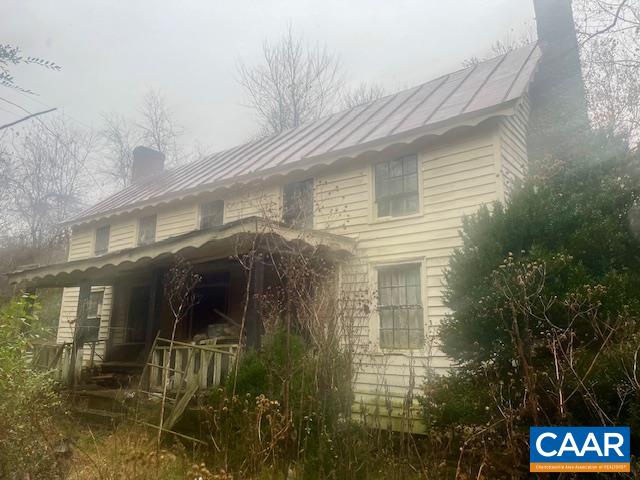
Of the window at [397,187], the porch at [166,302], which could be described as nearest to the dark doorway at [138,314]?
the porch at [166,302]

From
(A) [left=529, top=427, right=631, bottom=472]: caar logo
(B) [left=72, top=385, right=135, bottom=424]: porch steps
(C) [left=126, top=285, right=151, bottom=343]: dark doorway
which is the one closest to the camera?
(A) [left=529, top=427, right=631, bottom=472]: caar logo

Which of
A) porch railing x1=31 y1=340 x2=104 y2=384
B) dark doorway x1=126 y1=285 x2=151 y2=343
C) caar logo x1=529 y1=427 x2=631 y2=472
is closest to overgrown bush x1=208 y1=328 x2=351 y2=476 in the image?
caar logo x1=529 y1=427 x2=631 y2=472

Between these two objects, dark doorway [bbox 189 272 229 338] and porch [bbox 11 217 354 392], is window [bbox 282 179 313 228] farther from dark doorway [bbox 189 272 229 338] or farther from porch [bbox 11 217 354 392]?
dark doorway [bbox 189 272 229 338]

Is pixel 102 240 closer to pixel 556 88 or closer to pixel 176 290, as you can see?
pixel 176 290

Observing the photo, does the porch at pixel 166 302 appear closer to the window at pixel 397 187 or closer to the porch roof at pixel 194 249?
the porch roof at pixel 194 249

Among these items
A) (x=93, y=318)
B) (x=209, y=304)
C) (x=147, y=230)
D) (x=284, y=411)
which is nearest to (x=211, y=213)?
(x=209, y=304)

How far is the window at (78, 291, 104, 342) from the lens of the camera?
48.7ft

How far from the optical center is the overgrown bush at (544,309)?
3.92 meters

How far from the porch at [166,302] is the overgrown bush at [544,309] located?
7.86 ft

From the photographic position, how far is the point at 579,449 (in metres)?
3.41

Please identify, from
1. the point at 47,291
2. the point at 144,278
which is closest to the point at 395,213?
the point at 144,278

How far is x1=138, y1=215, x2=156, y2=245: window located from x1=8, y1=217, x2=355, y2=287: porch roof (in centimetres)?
274

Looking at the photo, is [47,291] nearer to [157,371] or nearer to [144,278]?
[144,278]

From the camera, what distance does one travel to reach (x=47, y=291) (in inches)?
933
